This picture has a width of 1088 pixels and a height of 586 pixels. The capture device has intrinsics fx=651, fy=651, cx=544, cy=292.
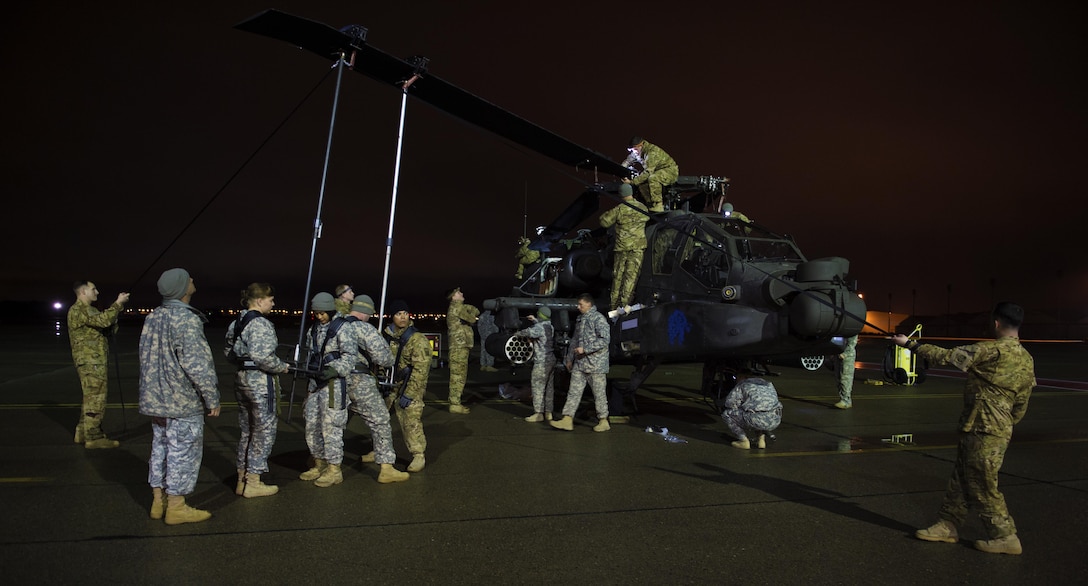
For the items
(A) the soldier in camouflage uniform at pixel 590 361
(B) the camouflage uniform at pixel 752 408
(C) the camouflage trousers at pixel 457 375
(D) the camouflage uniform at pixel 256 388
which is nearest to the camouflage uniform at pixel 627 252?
(A) the soldier in camouflage uniform at pixel 590 361

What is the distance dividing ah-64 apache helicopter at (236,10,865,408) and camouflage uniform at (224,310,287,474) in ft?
9.28

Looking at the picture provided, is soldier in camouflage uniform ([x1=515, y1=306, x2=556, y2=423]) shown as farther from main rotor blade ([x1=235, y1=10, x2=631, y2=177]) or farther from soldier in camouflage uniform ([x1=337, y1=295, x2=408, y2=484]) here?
soldier in camouflage uniform ([x1=337, y1=295, x2=408, y2=484])

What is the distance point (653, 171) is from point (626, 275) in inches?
70.0

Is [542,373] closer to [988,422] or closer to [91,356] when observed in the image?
[91,356]

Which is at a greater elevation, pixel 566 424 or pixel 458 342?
pixel 458 342

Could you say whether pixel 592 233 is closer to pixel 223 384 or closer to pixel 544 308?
pixel 544 308

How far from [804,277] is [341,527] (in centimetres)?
558

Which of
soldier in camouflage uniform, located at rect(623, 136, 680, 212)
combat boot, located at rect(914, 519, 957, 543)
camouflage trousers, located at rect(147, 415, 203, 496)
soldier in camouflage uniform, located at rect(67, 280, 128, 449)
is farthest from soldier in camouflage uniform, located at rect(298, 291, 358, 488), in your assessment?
soldier in camouflage uniform, located at rect(623, 136, 680, 212)

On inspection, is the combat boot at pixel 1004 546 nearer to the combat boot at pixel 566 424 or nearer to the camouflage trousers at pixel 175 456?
the combat boot at pixel 566 424

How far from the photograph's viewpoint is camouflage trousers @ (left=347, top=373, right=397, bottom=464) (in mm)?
5848

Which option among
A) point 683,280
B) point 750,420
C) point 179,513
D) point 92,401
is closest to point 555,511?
point 179,513

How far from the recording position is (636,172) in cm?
1023

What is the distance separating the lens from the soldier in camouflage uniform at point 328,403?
18.4 feet

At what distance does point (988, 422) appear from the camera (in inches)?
168
